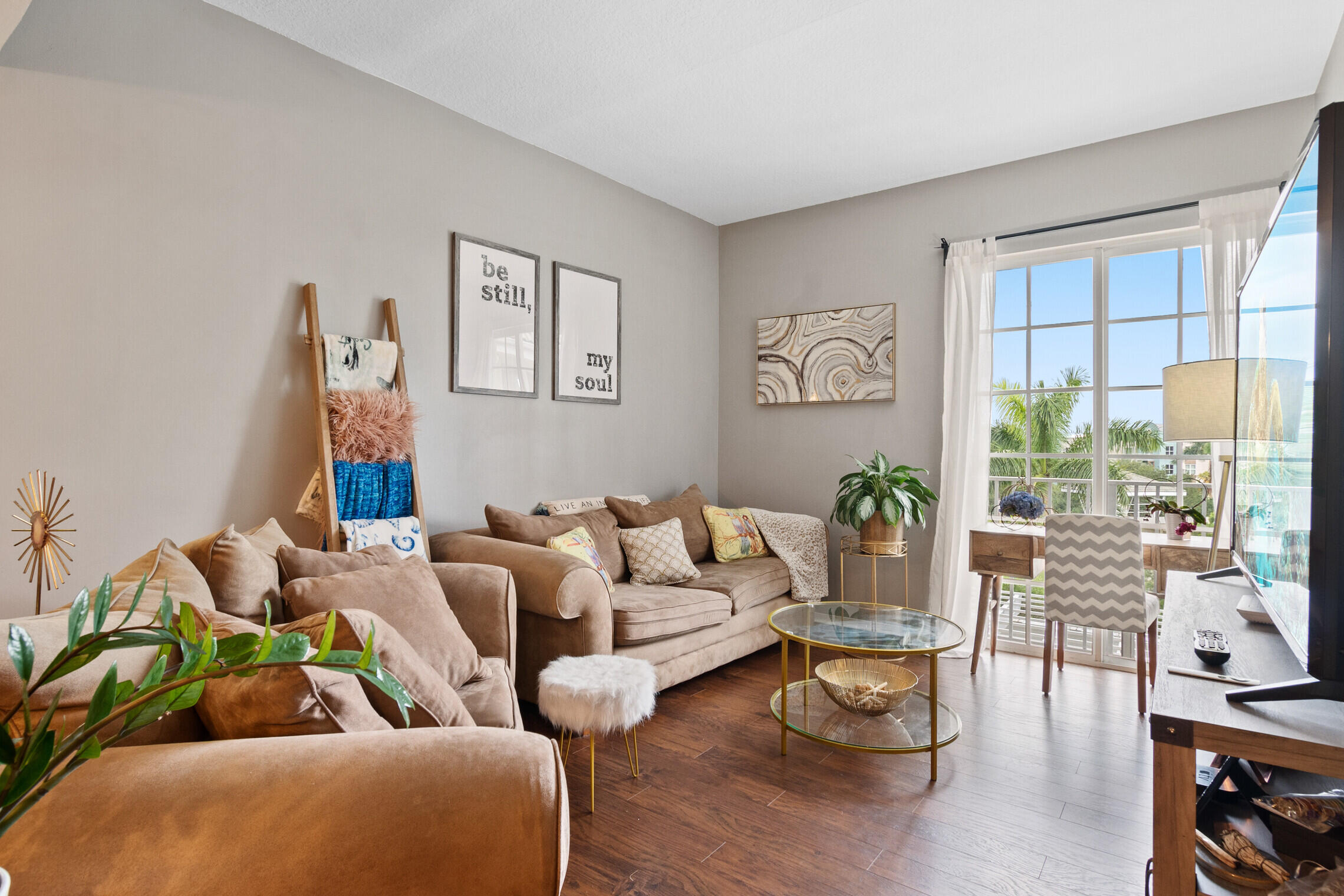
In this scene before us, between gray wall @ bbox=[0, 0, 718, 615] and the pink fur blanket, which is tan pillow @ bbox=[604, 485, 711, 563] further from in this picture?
the pink fur blanket

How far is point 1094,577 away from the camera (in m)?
3.02

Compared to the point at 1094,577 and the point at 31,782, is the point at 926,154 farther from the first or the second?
the point at 31,782

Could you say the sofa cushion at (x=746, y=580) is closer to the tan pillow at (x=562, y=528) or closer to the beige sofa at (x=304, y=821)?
the tan pillow at (x=562, y=528)

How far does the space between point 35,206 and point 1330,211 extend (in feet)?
10.4

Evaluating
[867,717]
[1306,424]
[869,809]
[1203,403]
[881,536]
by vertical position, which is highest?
[1203,403]

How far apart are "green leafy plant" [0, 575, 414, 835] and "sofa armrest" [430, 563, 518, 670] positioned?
5.51ft

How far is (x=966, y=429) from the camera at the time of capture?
3.94 m

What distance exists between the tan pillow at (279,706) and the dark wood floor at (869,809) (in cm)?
99

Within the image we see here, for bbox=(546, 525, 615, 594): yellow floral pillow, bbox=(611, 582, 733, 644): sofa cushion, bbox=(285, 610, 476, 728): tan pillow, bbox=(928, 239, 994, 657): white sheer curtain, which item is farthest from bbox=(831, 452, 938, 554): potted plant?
bbox=(285, 610, 476, 728): tan pillow

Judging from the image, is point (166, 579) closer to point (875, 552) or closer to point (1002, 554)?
point (875, 552)

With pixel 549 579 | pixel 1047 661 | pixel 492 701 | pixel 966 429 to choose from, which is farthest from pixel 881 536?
pixel 492 701

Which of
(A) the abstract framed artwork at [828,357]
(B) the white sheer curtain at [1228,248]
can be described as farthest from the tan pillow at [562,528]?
(B) the white sheer curtain at [1228,248]

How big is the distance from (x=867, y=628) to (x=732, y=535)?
1.40 m

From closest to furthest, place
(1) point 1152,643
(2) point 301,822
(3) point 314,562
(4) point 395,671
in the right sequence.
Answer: (2) point 301,822 < (4) point 395,671 < (3) point 314,562 < (1) point 1152,643
